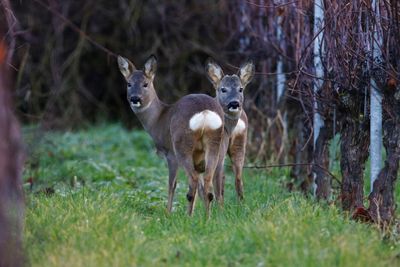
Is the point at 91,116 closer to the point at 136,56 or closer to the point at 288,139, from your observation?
the point at 136,56

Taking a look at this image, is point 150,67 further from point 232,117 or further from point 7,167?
point 7,167

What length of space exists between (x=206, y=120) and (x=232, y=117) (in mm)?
765

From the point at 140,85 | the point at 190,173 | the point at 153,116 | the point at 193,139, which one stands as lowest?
the point at 190,173

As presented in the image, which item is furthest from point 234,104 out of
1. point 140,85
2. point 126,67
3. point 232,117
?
point 126,67

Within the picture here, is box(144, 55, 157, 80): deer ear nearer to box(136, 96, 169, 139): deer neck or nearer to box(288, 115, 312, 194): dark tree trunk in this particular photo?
box(136, 96, 169, 139): deer neck

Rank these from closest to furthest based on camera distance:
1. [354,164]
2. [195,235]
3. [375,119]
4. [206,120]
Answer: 1. [195,235]
2. [375,119]
3. [354,164]
4. [206,120]

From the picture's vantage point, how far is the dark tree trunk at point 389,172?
649 cm

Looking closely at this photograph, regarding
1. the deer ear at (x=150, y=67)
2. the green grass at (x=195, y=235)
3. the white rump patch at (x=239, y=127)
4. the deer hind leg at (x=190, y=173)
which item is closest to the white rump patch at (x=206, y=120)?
the deer hind leg at (x=190, y=173)

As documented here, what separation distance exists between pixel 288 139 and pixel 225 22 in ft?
9.98

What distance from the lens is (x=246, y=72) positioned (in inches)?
349

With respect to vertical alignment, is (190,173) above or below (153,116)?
below

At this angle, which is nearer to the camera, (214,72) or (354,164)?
(354,164)

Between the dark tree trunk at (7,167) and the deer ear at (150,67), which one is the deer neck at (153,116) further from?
the dark tree trunk at (7,167)

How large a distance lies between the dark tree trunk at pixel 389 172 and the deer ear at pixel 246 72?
2234mm
